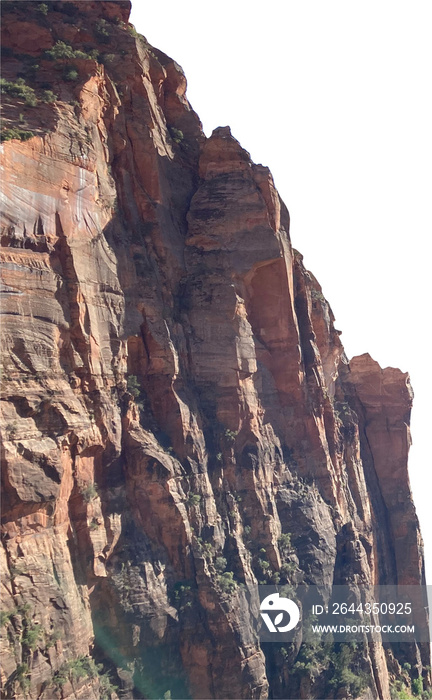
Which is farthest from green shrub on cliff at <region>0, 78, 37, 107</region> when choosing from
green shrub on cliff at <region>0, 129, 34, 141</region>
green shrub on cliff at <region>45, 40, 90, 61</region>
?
green shrub on cliff at <region>45, 40, 90, 61</region>

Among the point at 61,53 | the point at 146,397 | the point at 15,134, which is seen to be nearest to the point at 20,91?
the point at 15,134

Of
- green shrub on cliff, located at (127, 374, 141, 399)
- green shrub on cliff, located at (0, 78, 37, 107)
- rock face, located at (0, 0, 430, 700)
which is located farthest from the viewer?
green shrub on cliff, located at (127, 374, 141, 399)

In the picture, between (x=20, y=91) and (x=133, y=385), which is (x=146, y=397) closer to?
(x=133, y=385)

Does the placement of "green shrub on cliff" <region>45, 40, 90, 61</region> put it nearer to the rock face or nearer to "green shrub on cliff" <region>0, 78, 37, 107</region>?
the rock face

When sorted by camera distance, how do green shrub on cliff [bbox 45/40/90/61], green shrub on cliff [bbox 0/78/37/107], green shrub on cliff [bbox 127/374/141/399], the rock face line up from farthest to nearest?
green shrub on cliff [bbox 45/40/90/61]
green shrub on cliff [bbox 127/374/141/399]
green shrub on cliff [bbox 0/78/37/107]
the rock face

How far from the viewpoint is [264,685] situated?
132 feet

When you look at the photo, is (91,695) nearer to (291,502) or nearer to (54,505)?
(54,505)

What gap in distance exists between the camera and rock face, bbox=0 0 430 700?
109 feet

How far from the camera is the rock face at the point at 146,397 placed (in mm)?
Answer: 33125

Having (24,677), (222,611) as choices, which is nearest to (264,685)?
(222,611)

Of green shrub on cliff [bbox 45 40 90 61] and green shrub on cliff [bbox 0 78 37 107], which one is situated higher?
green shrub on cliff [bbox 45 40 90 61]

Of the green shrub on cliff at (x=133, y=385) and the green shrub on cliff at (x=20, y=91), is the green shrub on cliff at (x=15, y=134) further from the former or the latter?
the green shrub on cliff at (x=133, y=385)

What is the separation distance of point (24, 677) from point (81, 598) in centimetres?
497

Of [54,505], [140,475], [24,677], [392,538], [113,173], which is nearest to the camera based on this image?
[24,677]
